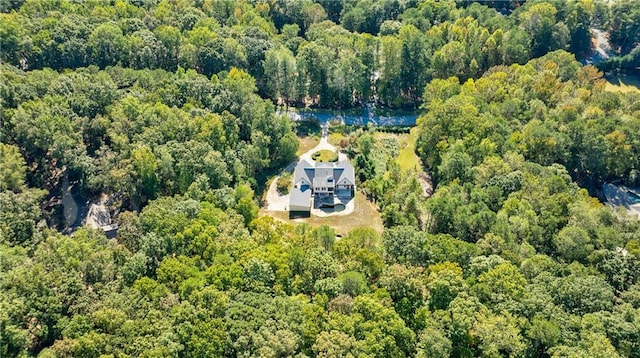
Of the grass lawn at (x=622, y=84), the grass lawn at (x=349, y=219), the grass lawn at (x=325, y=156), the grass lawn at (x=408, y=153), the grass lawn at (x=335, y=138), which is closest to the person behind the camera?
the grass lawn at (x=349, y=219)

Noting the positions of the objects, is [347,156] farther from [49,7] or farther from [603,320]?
[49,7]

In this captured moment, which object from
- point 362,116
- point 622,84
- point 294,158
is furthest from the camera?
point 622,84

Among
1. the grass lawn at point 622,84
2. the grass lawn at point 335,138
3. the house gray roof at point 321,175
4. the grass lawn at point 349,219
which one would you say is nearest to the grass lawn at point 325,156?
the grass lawn at point 335,138

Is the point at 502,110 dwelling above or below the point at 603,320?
above

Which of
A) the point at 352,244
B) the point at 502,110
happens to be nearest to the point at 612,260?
the point at 352,244

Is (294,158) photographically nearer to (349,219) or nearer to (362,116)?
(349,219)

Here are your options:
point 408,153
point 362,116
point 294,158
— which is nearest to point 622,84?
point 408,153

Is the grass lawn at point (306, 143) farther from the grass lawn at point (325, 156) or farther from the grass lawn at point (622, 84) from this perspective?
the grass lawn at point (622, 84)
